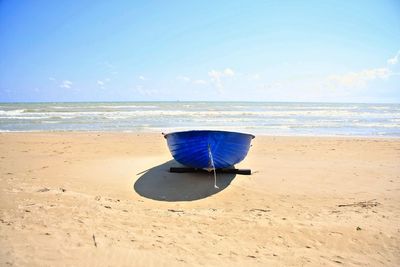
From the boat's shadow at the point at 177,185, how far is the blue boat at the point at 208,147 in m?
0.26

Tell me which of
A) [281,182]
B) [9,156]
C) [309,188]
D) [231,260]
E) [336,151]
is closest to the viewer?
[231,260]

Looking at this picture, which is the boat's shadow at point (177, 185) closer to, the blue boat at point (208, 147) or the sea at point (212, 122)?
the blue boat at point (208, 147)

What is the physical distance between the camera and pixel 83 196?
4.62m

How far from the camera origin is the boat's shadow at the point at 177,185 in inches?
196

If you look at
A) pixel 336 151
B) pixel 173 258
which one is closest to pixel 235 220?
pixel 173 258

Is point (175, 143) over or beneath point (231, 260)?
over

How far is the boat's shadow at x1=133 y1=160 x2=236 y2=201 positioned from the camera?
498cm

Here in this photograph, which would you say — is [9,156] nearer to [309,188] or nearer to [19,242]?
[19,242]

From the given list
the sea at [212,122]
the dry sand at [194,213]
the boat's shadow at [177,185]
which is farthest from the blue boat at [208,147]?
the sea at [212,122]

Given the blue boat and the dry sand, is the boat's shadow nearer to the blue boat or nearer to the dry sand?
the dry sand

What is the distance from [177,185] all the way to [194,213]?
154 centimetres

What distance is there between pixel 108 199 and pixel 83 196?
39 cm

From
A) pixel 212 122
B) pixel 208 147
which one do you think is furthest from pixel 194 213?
pixel 212 122

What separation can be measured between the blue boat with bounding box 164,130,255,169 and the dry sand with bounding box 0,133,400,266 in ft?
1.20
